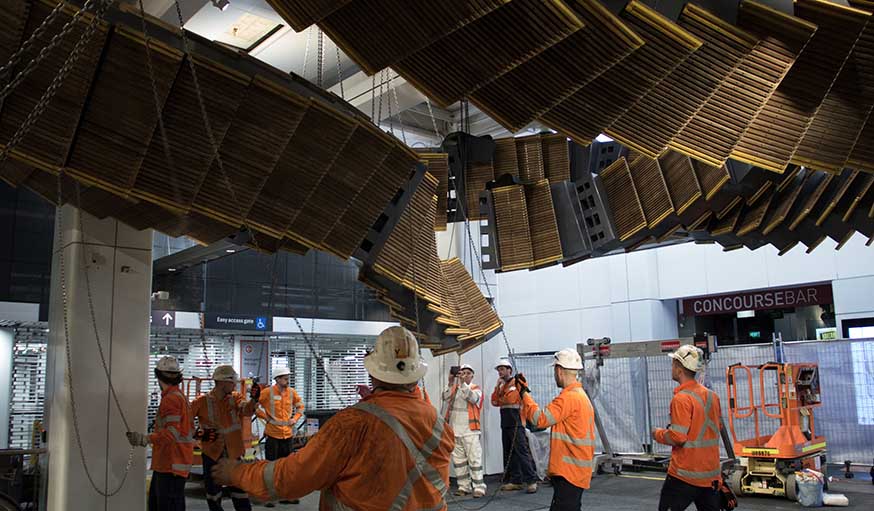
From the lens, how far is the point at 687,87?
16.5 ft

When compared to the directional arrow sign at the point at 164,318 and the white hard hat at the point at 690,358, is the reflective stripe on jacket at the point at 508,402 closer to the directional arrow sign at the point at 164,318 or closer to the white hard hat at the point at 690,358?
the white hard hat at the point at 690,358

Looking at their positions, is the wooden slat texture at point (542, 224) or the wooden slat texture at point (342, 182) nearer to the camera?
the wooden slat texture at point (342, 182)

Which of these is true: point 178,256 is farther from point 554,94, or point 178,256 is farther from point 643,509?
point 554,94

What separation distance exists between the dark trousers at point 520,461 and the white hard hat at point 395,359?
8.65m

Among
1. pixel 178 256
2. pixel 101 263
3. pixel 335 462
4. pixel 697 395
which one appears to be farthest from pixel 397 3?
pixel 178 256

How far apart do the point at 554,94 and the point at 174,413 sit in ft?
15.0

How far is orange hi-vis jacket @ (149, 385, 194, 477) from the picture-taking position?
7148 millimetres

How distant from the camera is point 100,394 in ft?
26.0

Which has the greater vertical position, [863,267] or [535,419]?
[863,267]

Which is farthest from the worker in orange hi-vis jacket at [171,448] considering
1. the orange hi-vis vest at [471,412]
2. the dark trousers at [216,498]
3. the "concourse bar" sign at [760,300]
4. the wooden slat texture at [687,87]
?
the "concourse bar" sign at [760,300]

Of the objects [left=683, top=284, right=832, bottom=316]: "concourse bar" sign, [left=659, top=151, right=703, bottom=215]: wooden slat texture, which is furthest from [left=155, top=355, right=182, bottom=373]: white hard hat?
[left=683, top=284, right=832, bottom=316]: "concourse bar" sign

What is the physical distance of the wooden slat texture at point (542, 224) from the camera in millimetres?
8094

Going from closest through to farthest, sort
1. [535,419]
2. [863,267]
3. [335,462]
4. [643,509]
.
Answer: [335,462] < [535,419] < [643,509] < [863,267]

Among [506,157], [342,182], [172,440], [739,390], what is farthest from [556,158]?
[739,390]
